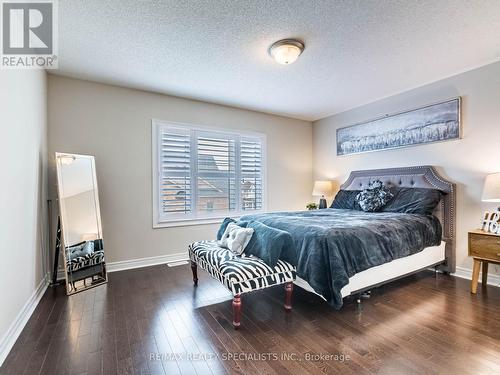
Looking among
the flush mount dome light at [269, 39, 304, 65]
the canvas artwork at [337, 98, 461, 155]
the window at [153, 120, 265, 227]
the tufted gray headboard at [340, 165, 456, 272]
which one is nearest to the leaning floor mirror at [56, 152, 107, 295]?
the window at [153, 120, 265, 227]

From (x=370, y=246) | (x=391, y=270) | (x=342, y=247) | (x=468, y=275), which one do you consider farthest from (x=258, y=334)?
(x=468, y=275)

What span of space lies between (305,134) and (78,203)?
4236 millimetres

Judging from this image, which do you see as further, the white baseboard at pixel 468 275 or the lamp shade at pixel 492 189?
the white baseboard at pixel 468 275

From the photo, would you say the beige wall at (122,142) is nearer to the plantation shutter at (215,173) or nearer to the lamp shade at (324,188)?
the plantation shutter at (215,173)

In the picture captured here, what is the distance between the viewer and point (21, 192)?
219 centimetres

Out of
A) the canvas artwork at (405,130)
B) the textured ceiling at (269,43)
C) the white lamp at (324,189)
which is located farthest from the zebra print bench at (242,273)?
the canvas artwork at (405,130)

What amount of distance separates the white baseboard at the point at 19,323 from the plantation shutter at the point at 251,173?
296 cm

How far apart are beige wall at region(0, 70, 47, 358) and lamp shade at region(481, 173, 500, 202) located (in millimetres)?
4333

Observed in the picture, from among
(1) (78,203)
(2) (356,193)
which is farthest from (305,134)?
(1) (78,203)

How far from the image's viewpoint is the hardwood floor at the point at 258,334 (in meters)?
1.60

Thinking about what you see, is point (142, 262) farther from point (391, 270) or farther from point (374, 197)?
point (374, 197)

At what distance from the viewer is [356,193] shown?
408 cm

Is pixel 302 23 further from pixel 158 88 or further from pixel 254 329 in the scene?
pixel 254 329

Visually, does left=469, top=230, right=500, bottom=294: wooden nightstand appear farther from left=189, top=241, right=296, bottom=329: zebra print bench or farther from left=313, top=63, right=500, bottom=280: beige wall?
left=189, top=241, right=296, bottom=329: zebra print bench
